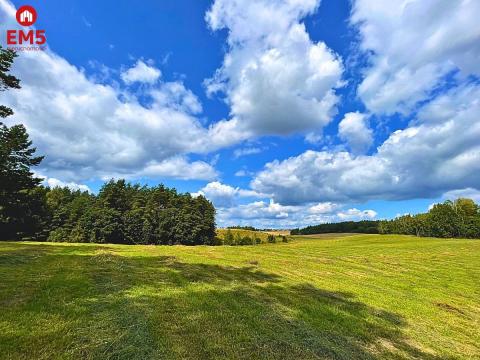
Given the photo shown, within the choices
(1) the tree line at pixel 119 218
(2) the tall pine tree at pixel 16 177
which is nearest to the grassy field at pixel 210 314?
(2) the tall pine tree at pixel 16 177

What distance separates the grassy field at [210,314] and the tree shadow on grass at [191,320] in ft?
0.13

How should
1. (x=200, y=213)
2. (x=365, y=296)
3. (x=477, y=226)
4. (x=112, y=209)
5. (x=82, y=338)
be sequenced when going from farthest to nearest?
(x=477, y=226) → (x=200, y=213) → (x=112, y=209) → (x=365, y=296) → (x=82, y=338)

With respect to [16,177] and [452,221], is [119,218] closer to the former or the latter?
[16,177]

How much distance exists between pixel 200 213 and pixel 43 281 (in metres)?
85.7

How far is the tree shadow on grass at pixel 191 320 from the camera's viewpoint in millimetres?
9117

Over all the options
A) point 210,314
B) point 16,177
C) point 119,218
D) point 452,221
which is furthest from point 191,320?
point 452,221

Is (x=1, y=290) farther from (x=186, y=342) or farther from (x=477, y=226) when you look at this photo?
(x=477, y=226)

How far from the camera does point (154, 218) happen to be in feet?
308

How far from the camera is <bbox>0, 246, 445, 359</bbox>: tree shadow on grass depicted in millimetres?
9117

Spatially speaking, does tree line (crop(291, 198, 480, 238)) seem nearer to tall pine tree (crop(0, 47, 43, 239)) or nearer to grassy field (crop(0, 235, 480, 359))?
grassy field (crop(0, 235, 480, 359))

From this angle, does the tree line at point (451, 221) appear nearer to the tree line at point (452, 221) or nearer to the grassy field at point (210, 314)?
the tree line at point (452, 221)

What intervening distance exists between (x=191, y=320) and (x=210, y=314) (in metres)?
1.00

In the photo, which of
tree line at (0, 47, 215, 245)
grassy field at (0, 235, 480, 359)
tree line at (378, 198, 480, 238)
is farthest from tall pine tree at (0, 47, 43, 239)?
tree line at (378, 198, 480, 238)

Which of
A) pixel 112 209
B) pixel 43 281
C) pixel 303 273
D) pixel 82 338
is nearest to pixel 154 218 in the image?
pixel 112 209
